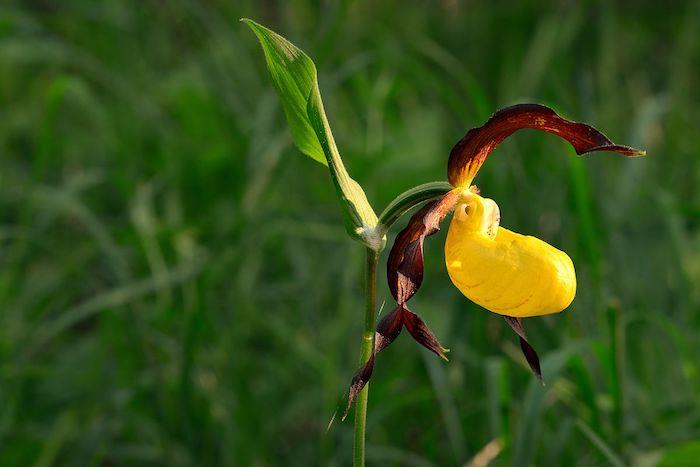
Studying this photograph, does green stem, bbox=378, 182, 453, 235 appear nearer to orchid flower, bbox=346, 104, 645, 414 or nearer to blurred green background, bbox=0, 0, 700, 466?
orchid flower, bbox=346, 104, 645, 414

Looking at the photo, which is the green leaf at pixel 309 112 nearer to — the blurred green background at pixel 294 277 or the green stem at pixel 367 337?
the green stem at pixel 367 337

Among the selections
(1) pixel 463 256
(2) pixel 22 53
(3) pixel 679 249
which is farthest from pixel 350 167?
(1) pixel 463 256

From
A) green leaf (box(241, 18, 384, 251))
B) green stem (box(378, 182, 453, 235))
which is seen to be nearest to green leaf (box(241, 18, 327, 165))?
green leaf (box(241, 18, 384, 251))

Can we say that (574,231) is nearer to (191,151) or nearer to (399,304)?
(191,151)

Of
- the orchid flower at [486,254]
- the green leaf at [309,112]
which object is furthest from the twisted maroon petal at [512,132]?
the green leaf at [309,112]

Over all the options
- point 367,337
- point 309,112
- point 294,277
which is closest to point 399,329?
point 367,337

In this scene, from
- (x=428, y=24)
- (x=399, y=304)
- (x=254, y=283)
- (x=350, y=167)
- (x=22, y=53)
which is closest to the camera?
(x=399, y=304)

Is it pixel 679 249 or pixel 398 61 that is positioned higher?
pixel 398 61

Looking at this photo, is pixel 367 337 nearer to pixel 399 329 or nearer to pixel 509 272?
pixel 399 329
